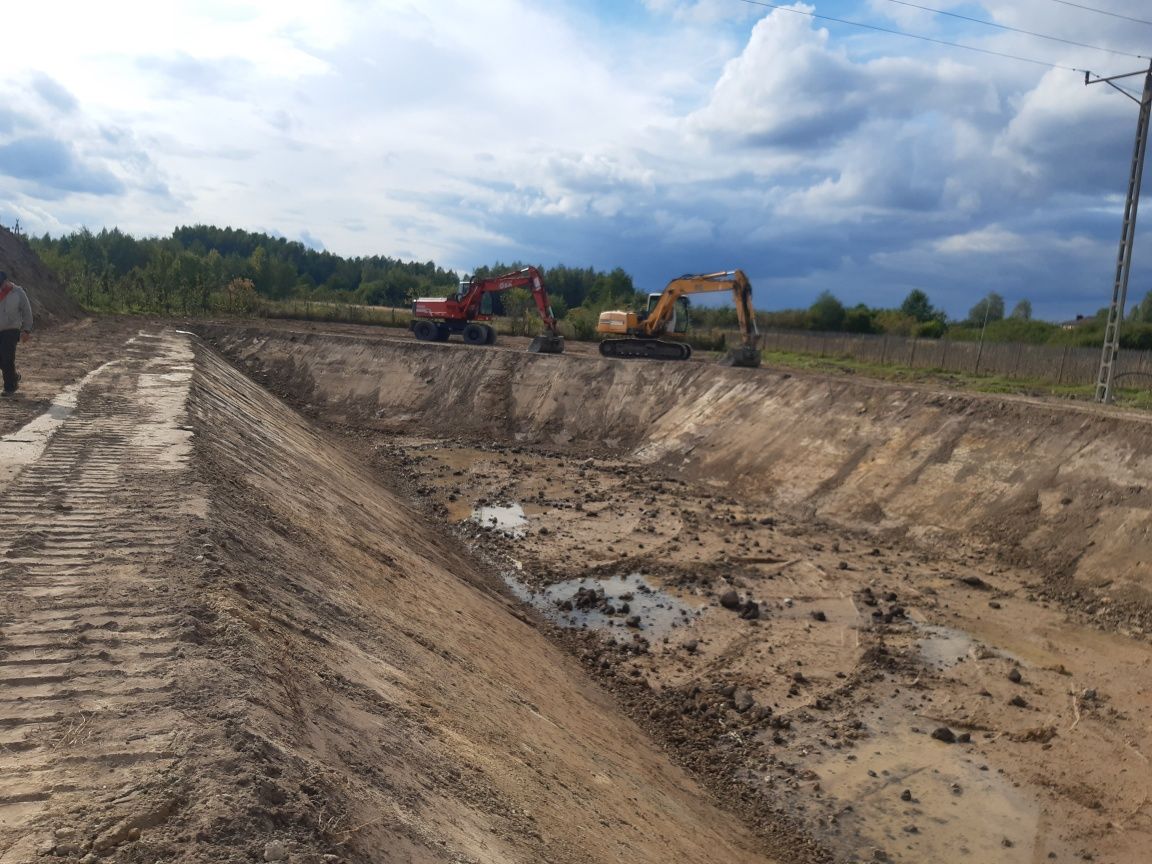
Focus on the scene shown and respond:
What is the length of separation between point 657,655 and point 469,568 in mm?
3529

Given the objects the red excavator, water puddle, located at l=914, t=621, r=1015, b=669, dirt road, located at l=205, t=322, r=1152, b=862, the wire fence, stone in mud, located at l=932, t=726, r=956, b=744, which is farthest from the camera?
the red excavator

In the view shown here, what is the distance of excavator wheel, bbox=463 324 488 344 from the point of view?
101ft

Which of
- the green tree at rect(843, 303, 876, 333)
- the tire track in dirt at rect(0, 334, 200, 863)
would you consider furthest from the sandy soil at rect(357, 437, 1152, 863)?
the green tree at rect(843, 303, 876, 333)

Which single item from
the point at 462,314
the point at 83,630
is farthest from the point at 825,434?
the point at 462,314

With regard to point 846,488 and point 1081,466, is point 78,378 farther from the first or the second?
point 1081,466

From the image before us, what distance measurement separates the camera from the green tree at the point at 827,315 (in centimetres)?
5100

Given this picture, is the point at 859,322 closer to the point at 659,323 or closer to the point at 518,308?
the point at 518,308

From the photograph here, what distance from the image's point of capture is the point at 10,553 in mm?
5488

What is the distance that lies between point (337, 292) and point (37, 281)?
29.9 meters

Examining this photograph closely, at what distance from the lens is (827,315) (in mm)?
51500

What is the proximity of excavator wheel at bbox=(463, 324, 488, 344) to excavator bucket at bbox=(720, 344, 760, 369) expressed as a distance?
1033 centimetres

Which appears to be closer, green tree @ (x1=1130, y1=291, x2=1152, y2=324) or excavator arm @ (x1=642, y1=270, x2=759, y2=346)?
excavator arm @ (x1=642, y1=270, x2=759, y2=346)

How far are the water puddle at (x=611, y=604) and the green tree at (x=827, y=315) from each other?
42549 millimetres

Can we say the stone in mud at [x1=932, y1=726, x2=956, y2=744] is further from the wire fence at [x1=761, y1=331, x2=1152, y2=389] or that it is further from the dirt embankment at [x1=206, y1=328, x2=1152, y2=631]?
the wire fence at [x1=761, y1=331, x2=1152, y2=389]
